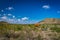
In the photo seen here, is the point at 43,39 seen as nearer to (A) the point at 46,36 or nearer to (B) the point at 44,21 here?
(A) the point at 46,36

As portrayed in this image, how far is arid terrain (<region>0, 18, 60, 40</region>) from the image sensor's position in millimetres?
4824

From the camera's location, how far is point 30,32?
191 inches

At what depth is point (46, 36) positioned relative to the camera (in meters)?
4.82

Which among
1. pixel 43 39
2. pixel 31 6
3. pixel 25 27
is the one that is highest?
pixel 31 6

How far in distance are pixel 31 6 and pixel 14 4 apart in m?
0.42

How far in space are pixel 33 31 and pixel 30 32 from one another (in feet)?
0.25

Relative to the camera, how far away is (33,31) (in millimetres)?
4855

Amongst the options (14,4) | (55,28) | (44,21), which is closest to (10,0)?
(14,4)

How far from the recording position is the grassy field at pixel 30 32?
4.82 m

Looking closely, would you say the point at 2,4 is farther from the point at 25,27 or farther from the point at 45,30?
the point at 45,30

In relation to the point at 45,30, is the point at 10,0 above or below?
above

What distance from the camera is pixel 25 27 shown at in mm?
4895

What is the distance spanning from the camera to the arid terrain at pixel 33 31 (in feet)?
15.8

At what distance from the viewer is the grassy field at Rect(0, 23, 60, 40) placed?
4824 millimetres
